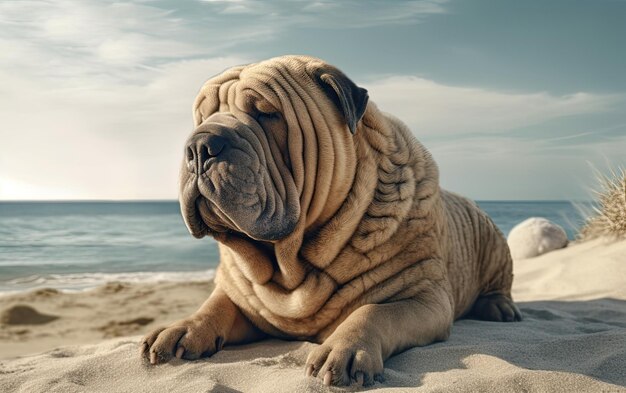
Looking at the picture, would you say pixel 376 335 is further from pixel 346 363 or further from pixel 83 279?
pixel 83 279

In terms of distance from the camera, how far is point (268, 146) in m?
3.33

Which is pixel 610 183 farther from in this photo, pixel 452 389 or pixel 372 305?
pixel 452 389

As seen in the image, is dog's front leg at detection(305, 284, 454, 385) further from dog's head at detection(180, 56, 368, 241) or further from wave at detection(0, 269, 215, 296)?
wave at detection(0, 269, 215, 296)

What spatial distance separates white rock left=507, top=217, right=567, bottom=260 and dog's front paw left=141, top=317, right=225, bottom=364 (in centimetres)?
704

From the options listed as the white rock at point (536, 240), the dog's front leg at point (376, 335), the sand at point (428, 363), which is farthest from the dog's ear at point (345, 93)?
the white rock at point (536, 240)

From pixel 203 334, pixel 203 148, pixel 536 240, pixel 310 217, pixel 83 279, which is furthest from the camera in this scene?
pixel 83 279

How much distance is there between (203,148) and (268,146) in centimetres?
36

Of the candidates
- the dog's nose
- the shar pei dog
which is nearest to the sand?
the shar pei dog

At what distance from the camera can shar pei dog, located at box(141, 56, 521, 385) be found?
3.17 m

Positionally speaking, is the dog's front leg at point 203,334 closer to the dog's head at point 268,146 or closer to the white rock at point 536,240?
the dog's head at point 268,146

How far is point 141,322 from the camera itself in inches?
263

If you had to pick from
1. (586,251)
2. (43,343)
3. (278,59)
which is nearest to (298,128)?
(278,59)

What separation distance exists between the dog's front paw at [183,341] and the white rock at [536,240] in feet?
23.1

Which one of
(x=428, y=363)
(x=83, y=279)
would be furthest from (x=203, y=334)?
(x=83, y=279)
